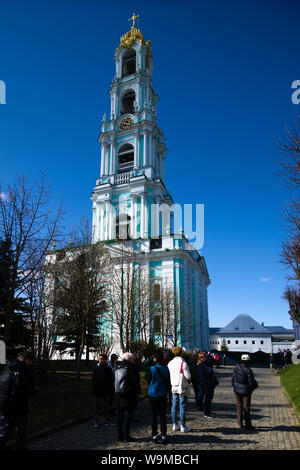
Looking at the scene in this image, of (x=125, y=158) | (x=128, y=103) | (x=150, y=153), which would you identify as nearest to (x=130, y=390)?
(x=150, y=153)

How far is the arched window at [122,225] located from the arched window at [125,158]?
7468 millimetres

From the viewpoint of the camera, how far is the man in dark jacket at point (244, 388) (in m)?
7.97

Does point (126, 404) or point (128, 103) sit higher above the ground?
point (128, 103)

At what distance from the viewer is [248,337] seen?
78.9 metres

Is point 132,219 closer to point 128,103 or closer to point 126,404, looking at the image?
point 128,103

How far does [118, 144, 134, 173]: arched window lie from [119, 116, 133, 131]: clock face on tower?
266 cm

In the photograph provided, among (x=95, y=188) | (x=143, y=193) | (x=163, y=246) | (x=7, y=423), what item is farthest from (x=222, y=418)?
(x=95, y=188)

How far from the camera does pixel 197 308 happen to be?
146ft

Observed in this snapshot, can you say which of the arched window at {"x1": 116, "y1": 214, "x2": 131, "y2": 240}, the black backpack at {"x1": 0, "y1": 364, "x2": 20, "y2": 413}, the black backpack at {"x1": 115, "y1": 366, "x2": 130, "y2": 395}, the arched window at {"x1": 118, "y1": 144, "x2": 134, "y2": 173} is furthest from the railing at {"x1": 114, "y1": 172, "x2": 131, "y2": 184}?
the black backpack at {"x1": 0, "y1": 364, "x2": 20, "y2": 413}

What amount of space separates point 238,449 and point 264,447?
1.98ft

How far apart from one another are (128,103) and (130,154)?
10.0 meters

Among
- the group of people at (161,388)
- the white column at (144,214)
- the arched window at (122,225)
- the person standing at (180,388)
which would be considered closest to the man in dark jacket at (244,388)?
the group of people at (161,388)

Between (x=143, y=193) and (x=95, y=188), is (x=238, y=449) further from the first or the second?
(x=95, y=188)

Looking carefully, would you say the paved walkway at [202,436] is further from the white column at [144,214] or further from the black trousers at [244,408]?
the white column at [144,214]
